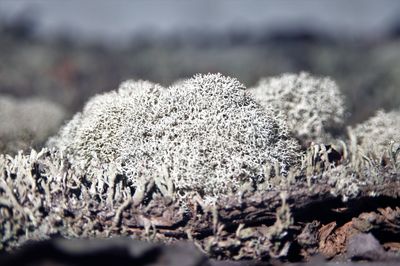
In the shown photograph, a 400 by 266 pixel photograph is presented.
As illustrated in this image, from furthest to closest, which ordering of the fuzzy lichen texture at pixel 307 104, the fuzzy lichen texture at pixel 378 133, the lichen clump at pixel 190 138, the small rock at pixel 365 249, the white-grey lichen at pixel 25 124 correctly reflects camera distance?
the white-grey lichen at pixel 25 124
the fuzzy lichen texture at pixel 307 104
the fuzzy lichen texture at pixel 378 133
the lichen clump at pixel 190 138
the small rock at pixel 365 249

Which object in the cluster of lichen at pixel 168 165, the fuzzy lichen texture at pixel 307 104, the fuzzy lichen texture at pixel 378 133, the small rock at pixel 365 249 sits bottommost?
the small rock at pixel 365 249

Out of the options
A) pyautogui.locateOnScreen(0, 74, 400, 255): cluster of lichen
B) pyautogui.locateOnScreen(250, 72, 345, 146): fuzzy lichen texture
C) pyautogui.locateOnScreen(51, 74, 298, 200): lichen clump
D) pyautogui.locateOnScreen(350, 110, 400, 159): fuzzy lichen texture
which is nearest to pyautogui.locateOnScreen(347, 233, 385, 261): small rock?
pyautogui.locateOnScreen(0, 74, 400, 255): cluster of lichen

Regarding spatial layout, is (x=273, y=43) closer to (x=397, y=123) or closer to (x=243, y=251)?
(x=397, y=123)

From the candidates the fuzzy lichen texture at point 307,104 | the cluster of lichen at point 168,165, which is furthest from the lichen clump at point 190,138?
the fuzzy lichen texture at point 307,104

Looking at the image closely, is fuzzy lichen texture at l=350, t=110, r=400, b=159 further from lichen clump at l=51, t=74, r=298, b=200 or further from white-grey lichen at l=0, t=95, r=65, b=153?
white-grey lichen at l=0, t=95, r=65, b=153

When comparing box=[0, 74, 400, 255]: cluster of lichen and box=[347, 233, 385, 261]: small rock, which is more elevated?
box=[0, 74, 400, 255]: cluster of lichen

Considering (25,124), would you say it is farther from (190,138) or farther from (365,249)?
(365,249)

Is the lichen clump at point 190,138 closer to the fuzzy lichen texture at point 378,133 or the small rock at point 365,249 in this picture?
the small rock at point 365,249
